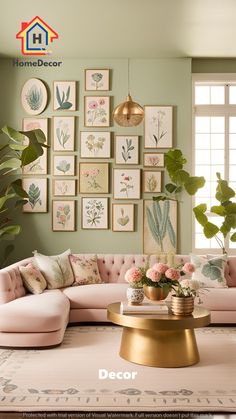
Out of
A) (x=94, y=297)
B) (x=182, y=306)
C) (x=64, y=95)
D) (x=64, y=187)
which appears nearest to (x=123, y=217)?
(x=64, y=187)

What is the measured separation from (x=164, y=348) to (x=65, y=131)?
3.75m

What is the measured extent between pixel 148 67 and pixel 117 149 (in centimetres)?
121

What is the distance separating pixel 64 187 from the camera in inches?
→ 260

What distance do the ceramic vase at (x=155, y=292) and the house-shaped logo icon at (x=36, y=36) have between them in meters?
3.15

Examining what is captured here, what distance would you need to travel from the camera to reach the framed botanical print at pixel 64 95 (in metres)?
6.61

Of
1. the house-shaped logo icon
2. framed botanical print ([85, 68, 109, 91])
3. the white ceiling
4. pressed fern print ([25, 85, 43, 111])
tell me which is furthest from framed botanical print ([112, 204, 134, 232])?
the house-shaped logo icon

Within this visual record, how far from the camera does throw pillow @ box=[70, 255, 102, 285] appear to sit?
5672 mm

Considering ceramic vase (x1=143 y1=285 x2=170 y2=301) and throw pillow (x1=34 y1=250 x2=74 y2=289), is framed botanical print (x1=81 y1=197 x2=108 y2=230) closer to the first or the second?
throw pillow (x1=34 y1=250 x2=74 y2=289)

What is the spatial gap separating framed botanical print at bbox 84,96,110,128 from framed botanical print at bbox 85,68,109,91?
0.46 ft

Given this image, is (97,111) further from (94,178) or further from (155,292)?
(155,292)

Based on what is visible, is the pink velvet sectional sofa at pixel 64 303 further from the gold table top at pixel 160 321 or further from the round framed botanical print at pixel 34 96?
the round framed botanical print at pixel 34 96

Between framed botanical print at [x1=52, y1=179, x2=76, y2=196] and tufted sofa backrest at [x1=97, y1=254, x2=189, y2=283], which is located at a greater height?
framed botanical print at [x1=52, y1=179, x2=76, y2=196]

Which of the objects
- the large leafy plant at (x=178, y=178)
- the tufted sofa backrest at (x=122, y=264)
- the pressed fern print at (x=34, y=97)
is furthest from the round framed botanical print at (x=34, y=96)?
the tufted sofa backrest at (x=122, y=264)

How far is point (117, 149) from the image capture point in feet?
21.6
